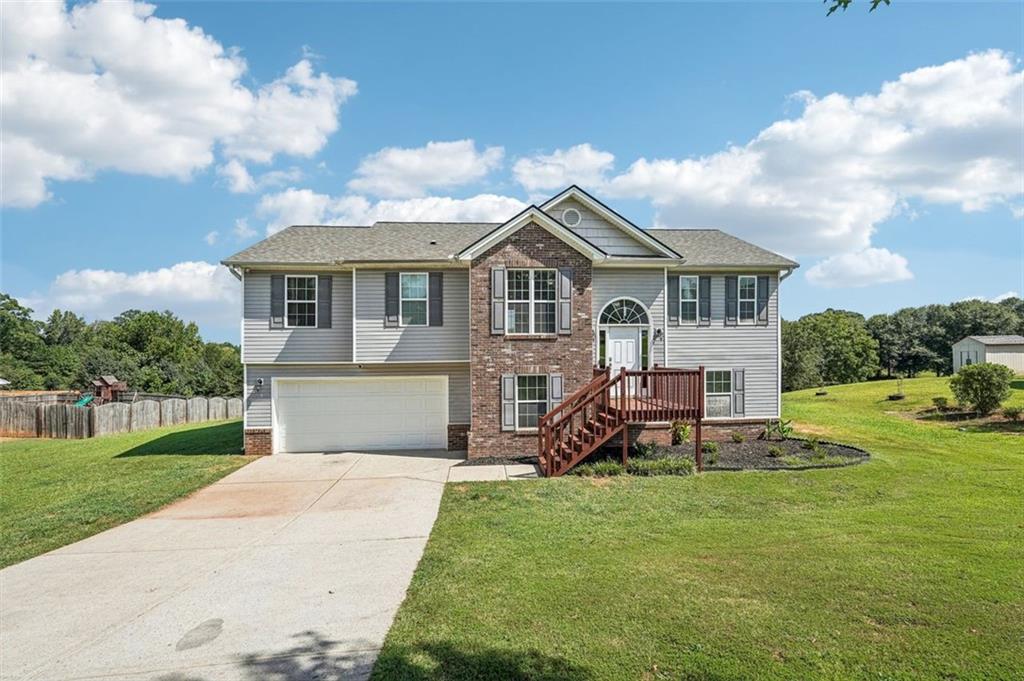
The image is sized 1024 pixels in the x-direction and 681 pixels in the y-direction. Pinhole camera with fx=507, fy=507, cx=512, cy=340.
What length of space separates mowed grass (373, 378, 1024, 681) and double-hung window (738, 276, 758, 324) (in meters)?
6.34

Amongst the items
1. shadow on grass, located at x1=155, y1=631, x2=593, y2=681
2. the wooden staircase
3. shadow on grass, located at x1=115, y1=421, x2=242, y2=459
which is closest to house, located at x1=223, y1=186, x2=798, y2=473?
the wooden staircase

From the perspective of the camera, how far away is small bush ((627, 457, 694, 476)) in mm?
10961

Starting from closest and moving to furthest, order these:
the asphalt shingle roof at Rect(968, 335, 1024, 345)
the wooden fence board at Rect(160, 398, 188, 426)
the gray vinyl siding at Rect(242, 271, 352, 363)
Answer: the gray vinyl siding at Rect(242, 271, 352, 363) → the wooden fence board at Rect(160, 398, 188, 426) → the asphalt shingle roof at Rect(968, 335, 1024, 345)

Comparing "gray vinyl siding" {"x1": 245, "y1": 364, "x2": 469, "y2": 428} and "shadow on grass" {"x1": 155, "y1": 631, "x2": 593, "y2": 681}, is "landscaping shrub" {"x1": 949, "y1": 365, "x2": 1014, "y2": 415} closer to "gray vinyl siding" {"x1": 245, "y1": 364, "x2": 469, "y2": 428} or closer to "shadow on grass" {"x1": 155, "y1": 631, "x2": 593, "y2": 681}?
"gray vinyl siding" {"x1": 245, "y1": 364, "x2": 469, "y2": 428}

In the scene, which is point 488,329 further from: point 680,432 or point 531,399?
point 680,432

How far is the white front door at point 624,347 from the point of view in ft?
47.9

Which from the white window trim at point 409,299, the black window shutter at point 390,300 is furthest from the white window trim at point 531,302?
the black window shutter at point 390,300

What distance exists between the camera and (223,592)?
5.66 m

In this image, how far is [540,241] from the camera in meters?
13.1

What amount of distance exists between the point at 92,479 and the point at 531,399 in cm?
1028

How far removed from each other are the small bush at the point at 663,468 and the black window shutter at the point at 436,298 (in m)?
6.55

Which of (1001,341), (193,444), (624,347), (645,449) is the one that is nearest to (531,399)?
(645,449)

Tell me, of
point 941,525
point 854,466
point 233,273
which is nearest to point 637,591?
point 941,525

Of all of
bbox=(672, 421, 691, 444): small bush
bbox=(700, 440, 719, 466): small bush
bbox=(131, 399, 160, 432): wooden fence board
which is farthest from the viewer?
bbox=(131, 399, 160, 432): wooden fence board
